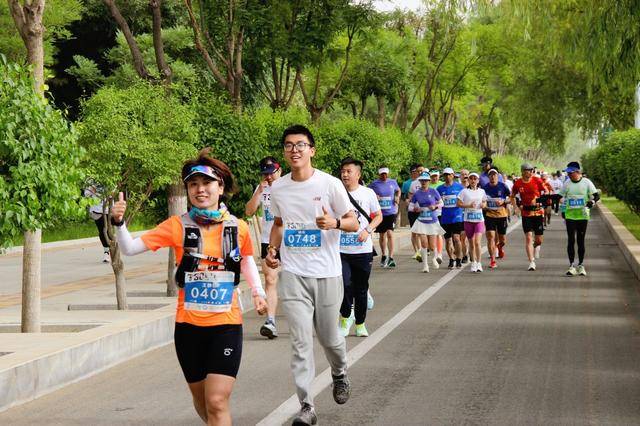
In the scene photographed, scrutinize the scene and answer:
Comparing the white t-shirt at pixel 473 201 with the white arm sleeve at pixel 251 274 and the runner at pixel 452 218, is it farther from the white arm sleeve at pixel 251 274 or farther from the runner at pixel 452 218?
the white arm sleeve at pixel 251 274

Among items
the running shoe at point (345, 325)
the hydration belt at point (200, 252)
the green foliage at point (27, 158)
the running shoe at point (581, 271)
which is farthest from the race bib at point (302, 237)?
the running shoe at point (581, 271)

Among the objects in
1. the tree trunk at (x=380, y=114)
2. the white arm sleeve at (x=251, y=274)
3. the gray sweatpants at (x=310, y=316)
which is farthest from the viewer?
the tree trunk at (x=380, y=114)

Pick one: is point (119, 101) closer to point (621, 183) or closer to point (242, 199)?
point (242, 199)

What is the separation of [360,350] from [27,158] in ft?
11.5

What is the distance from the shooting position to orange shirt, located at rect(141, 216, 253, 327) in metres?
6.65

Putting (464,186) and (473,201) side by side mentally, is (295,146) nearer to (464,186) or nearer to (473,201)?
(473,201)

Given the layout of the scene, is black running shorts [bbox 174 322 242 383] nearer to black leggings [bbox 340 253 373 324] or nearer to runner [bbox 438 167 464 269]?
black leggings [bbox 340 253 373 324]

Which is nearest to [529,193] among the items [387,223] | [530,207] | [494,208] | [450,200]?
[530,207]

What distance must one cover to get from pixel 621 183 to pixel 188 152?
24.0 meters

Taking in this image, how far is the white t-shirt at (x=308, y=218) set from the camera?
28.2 feet

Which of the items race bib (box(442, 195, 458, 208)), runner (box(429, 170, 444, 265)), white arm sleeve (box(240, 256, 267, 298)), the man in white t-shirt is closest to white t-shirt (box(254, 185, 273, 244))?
the man in white t-shirt

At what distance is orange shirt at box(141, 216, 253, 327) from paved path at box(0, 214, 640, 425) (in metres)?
1.78

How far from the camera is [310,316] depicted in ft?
28.4

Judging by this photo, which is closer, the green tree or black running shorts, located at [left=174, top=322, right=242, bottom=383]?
black running shorts, located at [left=174, top=322, right=242, bottom=383]
